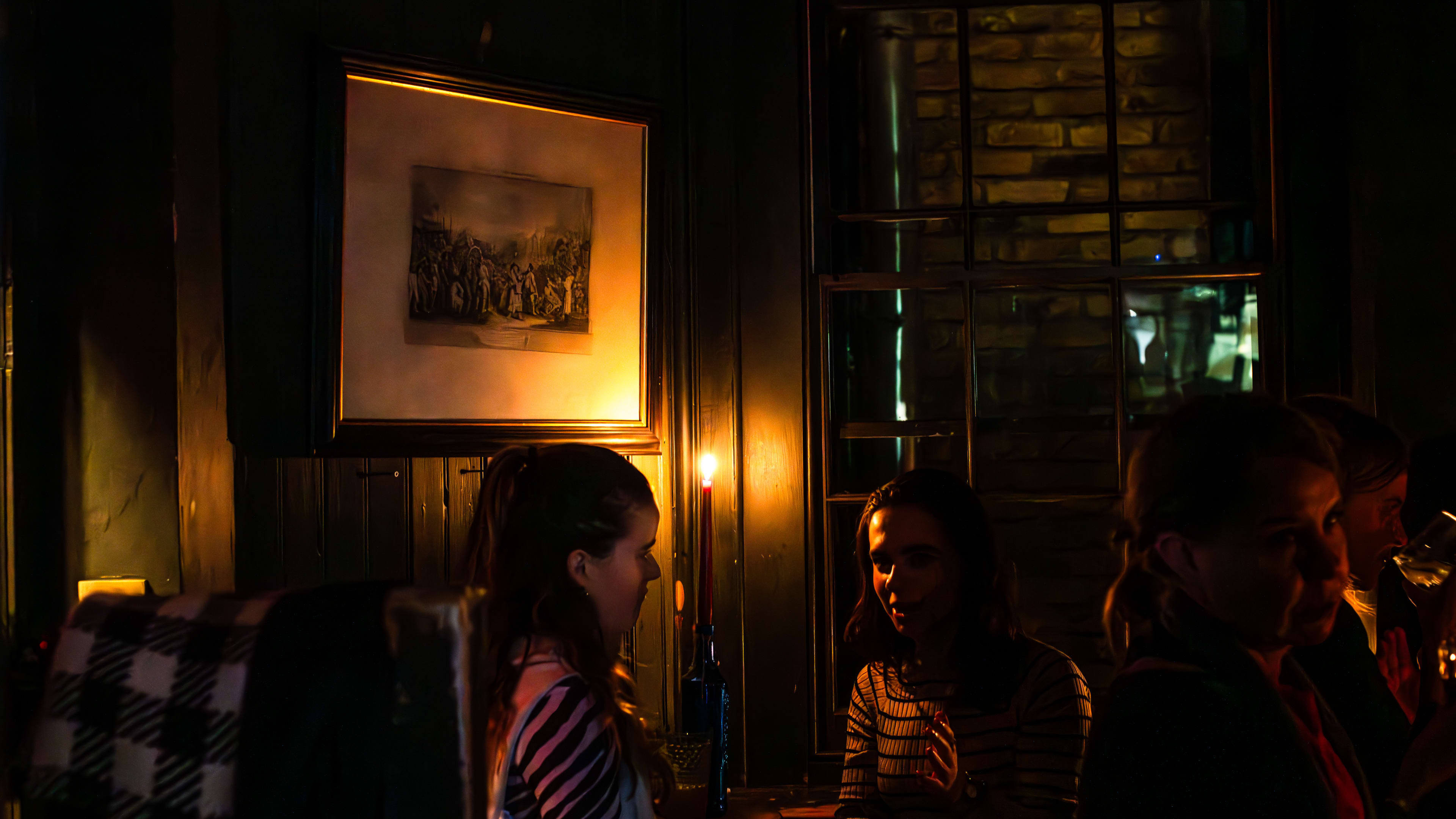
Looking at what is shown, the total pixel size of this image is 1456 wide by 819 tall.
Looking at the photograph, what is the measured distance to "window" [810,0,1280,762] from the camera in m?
2.41

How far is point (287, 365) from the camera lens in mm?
1841

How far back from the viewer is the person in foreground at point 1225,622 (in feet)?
3.09

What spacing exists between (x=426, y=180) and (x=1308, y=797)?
177 cm

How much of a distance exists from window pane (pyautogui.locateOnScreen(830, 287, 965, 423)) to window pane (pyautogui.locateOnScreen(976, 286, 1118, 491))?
0.07m

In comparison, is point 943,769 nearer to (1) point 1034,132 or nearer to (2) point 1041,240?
(2) point 1041,240

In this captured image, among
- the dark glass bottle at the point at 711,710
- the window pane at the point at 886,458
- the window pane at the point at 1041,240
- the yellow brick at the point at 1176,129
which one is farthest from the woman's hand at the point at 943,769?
the yellow brick at the point at 1176,129

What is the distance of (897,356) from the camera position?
8.00 feet

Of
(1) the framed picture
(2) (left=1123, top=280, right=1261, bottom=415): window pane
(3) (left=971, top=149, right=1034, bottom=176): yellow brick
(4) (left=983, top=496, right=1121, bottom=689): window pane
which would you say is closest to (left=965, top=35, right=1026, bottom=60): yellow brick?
(3) (left=971, top=149, right=1034, bottom=176): yellow brick

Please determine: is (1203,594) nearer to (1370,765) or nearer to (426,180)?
(1370,765)

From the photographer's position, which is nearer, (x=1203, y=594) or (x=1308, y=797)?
(x=1308, y=797)

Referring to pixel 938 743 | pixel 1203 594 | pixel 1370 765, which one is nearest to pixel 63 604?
pixel 938 743

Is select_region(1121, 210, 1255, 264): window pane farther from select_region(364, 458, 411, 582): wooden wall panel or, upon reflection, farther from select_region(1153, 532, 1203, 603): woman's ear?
select_region(364, 458, 411, 582): wooden wall panel

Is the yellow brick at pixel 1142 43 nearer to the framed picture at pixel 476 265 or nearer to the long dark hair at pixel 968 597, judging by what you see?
the framed picture at pixel 476 265

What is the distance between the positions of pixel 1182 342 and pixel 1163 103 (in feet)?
1.92
